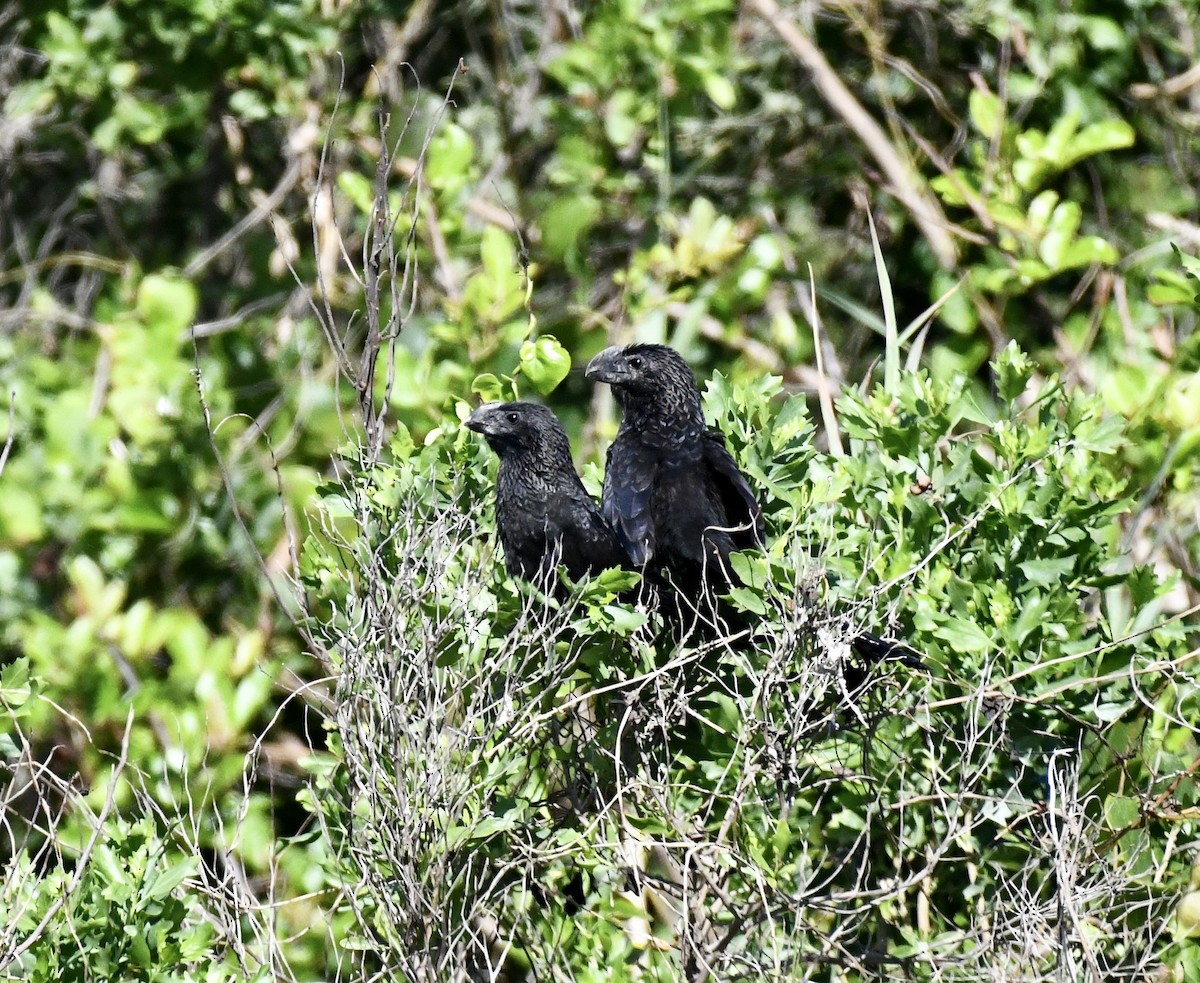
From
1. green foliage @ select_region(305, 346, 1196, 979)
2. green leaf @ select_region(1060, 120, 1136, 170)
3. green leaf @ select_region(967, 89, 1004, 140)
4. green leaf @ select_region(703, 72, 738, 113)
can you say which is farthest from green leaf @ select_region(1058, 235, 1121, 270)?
green foliage @ select_region(305, 346, 1196, 979)

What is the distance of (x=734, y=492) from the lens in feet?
9.91

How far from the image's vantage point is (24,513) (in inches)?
177

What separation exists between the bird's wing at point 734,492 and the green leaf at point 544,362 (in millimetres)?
335

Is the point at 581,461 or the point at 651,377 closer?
the point at 651,377

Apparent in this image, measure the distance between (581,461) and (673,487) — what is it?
1.68m

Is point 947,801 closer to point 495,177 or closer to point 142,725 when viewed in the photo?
point 142,725

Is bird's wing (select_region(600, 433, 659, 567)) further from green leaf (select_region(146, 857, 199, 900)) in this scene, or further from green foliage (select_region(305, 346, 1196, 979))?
green leaf (select_region(146, 857, 199, 900))

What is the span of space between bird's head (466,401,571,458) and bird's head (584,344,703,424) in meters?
0.27

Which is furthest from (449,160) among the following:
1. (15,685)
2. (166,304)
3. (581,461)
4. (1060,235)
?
(15,685)

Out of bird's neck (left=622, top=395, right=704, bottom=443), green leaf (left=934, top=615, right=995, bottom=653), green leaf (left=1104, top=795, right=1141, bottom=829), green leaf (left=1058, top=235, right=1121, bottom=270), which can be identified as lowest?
green leaf (left=1104, top=795, right=1141, bottom=829)

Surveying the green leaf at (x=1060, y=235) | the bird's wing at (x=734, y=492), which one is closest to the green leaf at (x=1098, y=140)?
the green leaf at (x=1060, y=235)

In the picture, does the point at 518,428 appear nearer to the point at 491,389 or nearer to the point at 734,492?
the point at 491,389

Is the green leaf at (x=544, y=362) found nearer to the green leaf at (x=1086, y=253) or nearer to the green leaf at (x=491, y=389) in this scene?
the green leaf at (x=491, y=389)

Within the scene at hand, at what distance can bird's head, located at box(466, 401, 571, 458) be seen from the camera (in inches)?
116
